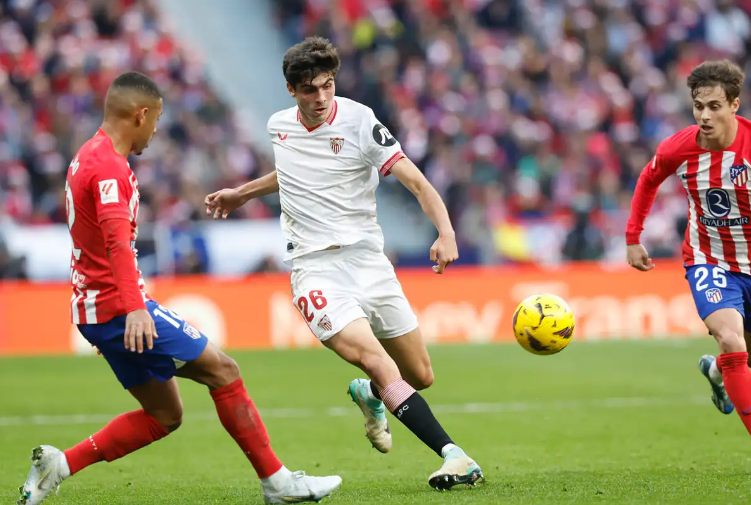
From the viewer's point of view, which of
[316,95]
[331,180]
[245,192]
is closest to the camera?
[316,95]

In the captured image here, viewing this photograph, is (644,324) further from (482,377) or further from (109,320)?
(109,320)

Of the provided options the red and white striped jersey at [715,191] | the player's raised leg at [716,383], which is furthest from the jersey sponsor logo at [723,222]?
the player's raised leg at [716,383]

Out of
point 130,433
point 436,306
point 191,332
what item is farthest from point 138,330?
point 436,306

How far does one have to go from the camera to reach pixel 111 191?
5.20 metres

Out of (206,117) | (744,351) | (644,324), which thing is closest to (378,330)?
(744,351)

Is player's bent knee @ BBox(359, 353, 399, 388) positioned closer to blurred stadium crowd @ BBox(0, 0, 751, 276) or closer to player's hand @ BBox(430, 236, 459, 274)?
player's hand @ BBox(430, 236, 459, 274)

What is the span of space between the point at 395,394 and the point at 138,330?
61.0 inches

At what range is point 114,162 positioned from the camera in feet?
17.4

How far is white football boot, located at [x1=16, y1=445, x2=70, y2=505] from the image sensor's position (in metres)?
5.59

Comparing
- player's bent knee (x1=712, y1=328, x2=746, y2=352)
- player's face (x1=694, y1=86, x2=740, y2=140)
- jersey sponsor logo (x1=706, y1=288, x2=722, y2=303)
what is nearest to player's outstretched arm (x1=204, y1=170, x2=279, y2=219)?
player's face (x1=694, y1=86, x2=740, y2=140)

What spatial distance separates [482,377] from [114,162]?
827cm

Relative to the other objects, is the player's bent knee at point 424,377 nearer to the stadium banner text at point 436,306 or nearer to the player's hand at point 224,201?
the player's hand at point 224,201

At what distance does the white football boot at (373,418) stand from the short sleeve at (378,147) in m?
1.44

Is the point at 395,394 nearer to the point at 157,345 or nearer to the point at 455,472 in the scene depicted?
the point at 455,472
